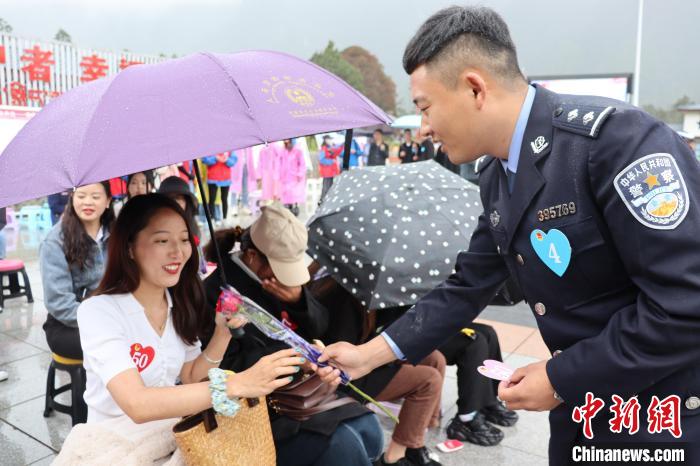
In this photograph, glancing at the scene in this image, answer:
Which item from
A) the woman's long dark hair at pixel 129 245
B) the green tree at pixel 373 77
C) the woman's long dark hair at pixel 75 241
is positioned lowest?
the green tree at pixel 373 77

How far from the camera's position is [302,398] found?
2.06 metres

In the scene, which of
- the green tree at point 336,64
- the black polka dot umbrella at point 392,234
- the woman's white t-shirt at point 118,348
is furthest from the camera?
the green tree at point 336,64

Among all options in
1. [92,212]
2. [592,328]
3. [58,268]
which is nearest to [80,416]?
[58,268]

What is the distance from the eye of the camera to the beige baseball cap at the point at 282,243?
2.58 meters

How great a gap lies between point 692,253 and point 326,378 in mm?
1181

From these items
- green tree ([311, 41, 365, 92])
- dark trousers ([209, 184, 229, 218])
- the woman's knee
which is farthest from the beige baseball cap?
green tree ([311, 41, 365, 92])

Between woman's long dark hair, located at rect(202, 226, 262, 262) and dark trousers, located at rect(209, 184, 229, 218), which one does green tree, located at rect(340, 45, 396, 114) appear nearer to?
dark trousers, located at rect(209, 184, 229, 218)

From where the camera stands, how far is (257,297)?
264 cm

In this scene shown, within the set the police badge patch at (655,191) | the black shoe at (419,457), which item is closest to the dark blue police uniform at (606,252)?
the police badge patch at (655,191)

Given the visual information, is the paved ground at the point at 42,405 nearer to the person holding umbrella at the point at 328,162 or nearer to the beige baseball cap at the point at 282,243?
the beige baseball cap at the point at 282,243

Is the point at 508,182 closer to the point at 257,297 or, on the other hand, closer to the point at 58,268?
the point at 257,297

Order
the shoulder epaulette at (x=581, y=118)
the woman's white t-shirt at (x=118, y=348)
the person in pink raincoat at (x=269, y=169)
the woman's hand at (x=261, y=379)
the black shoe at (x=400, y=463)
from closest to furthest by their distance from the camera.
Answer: the shoulder epaulette at (x=581, y=118), the woman's hand at (x=261, y=379), the woman's white t-shirt at (x=118, y=348), the black shoe at (x=400, y=463), the person in pink raincoat at (x=269, y=169)

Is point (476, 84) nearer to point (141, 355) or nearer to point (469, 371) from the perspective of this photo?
point (141, 355)

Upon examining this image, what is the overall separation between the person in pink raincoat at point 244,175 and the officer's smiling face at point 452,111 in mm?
10537
